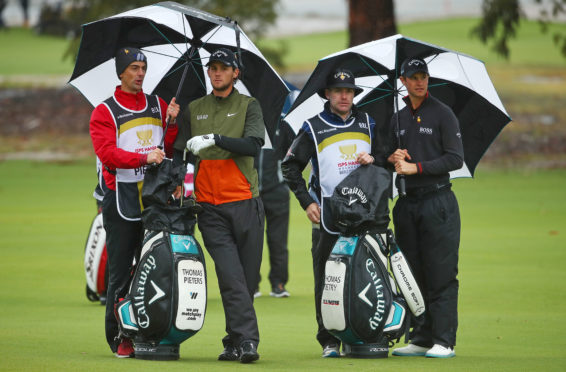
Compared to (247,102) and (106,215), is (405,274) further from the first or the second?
(106,215)

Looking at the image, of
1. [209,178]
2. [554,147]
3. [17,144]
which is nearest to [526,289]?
[209,178]

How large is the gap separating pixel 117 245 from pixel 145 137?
0.80 m

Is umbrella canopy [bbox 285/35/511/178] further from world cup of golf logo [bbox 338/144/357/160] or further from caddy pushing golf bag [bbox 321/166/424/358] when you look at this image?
caddy pushing golf bag [bbox 321/166/424/358]

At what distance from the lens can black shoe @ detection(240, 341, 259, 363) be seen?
742 centimetres

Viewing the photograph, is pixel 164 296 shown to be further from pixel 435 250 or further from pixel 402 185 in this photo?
pixel 435 250

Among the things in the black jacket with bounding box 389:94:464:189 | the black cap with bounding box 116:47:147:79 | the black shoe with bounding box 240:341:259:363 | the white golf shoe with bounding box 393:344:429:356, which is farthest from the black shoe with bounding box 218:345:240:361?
the black cap with bounding box 116:47:147:79

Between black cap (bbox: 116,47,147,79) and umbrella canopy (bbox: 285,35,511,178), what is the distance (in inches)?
50.3

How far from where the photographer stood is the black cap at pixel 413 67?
25.9ft

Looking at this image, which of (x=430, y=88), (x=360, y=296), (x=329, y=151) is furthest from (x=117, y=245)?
(x=430, y=88)

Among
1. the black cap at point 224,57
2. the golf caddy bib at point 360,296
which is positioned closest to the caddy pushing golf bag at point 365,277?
the golf caddy bib at point 360,296

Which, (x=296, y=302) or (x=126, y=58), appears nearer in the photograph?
(x=126, y=58)

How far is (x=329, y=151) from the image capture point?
310 inches

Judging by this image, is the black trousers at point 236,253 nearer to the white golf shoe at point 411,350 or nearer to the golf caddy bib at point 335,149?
the golf caddy bib at point 335,149

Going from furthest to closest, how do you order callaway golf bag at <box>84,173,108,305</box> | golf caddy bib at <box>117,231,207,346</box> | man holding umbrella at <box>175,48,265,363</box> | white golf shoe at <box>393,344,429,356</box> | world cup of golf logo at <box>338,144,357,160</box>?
callaway golf bag at <box>84,173,108,305</box> < white golf shoe at <box>393,344,429,356</box> < world cup of golf logo at <box>338,144,357,160</box> < man holding umbrella at <box>175,48,265,363</box> < golf caddy bib at <box>117,231,207,346</box>
